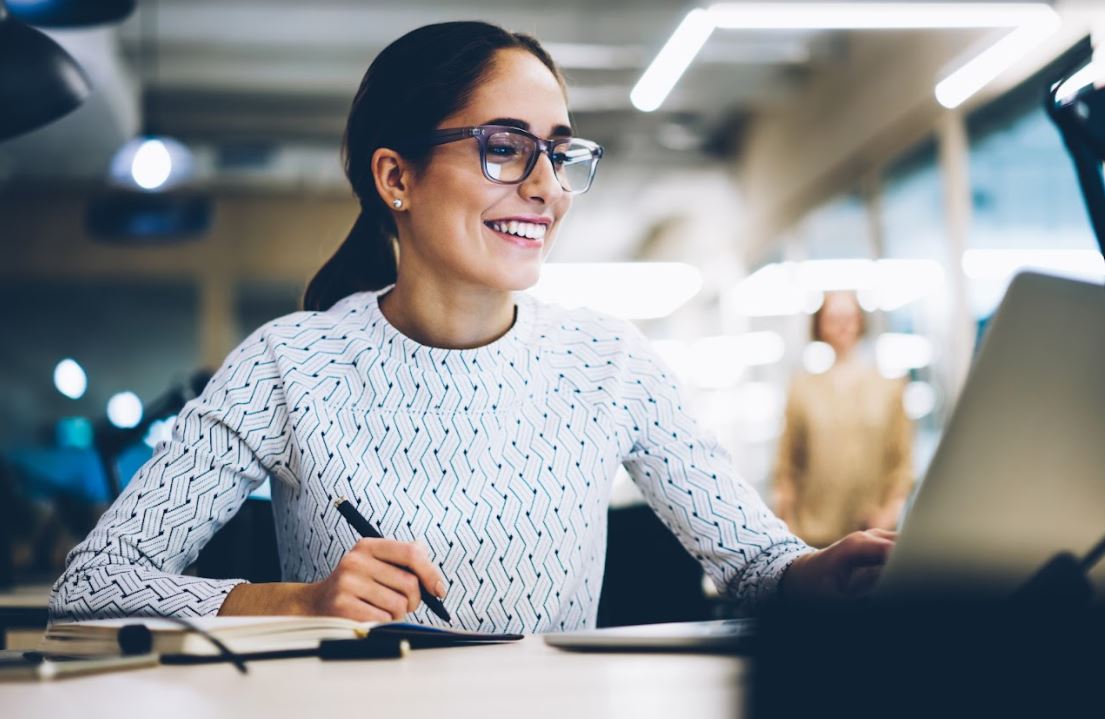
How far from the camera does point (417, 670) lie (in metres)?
0.87

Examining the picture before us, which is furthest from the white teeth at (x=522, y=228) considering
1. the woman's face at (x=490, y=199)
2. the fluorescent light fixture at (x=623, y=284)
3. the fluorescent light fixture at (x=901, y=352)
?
the fluorescent light fixture at (x=623, y=284)

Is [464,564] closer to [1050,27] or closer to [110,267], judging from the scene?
[1050,27]

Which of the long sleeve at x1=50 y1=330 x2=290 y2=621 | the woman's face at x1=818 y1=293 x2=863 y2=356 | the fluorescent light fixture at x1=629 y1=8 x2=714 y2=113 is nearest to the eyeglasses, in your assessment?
the long sleeve at x1=50 y1=330 x2=290 y2=621

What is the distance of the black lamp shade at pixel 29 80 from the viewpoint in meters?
1.79

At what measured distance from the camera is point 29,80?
5.90 feet

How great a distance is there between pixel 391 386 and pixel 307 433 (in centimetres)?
13

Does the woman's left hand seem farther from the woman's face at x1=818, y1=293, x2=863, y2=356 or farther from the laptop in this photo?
the woman's face at x1=818, y1=293, x2=863, y2=356

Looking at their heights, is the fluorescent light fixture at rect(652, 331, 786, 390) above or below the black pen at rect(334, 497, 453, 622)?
above

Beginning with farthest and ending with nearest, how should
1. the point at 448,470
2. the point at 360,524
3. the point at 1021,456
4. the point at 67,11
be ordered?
the point at 67,11 < the point at 448,470 < the point at 360,524 < the point at 1021,456

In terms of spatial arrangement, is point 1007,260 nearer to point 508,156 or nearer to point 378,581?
point 508,156

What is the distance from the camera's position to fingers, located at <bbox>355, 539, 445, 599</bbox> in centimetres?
104

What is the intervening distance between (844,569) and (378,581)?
1.58ft

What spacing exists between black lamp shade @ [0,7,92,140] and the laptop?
162cm

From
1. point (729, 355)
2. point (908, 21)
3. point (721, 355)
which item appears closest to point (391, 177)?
point (908, 21)
